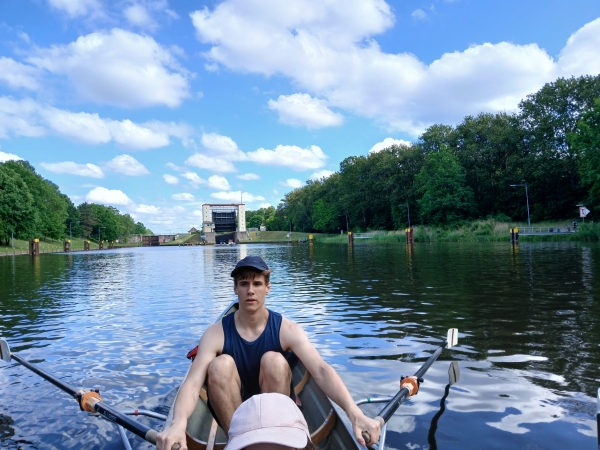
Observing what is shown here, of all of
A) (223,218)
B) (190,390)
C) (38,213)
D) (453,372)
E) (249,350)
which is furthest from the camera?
(223,218)

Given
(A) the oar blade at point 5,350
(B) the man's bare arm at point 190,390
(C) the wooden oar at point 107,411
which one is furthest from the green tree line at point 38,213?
(B) the man's bare arm at point 190,390

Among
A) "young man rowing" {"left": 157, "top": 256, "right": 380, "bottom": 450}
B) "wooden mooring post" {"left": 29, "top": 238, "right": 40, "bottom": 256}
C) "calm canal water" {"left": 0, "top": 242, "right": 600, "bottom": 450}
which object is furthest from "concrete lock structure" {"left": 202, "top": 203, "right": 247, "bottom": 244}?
"young man rowing" {"left": 157, "top": 256, "right": 380, "bottom": 450}

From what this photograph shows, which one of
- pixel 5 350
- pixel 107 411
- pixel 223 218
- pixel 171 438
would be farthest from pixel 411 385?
pixel 223 218

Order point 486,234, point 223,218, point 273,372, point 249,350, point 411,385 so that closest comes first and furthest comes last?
point 273,372 < point 249,350 < point 411,385 < point 486,234 < point 223,218

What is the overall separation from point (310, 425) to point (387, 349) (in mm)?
4585

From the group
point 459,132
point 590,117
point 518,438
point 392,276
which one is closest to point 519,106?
point 459,132

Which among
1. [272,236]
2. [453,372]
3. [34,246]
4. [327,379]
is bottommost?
[453,372]

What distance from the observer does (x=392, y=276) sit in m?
20.6

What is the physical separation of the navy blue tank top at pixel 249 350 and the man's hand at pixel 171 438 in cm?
105

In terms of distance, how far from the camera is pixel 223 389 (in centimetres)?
405

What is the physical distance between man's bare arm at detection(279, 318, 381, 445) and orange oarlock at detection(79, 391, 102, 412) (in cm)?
206

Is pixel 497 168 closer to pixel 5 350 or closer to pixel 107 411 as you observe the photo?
pixel 5 350

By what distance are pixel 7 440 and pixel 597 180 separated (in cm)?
5155

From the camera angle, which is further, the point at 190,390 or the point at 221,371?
the point at 221,371
